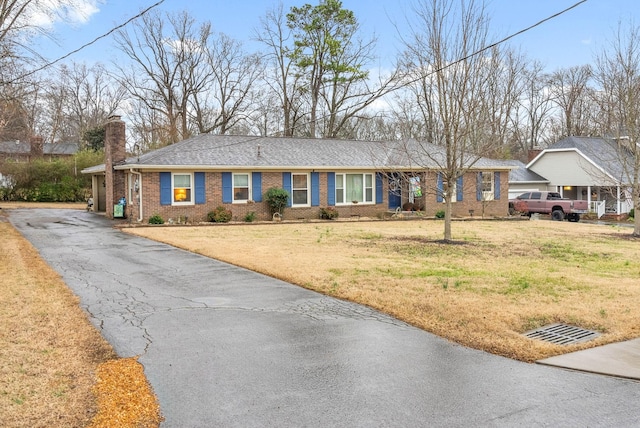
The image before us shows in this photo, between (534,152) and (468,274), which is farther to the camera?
(534,152)

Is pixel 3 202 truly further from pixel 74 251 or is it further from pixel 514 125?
pixel 514 125

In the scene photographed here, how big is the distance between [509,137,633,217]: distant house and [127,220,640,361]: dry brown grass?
58.3ft

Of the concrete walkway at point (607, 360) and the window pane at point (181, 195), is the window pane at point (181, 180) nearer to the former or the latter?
the window pane at point (181, 195)

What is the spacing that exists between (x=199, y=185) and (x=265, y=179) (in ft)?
10.5

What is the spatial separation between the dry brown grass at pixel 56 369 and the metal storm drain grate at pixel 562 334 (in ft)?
14.8

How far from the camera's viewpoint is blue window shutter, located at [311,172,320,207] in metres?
25.7

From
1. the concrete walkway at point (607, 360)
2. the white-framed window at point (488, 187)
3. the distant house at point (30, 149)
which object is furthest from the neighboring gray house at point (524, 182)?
the distant house at point (30, 149)

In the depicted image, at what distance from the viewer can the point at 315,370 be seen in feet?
16.7

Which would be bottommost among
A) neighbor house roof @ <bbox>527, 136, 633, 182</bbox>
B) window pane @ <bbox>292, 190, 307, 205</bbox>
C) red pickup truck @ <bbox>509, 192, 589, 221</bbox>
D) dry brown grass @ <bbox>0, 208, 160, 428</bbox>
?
dry brown grass @ <bbox>0, 208, 160, 428</bbox>

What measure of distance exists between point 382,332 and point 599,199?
119 ft

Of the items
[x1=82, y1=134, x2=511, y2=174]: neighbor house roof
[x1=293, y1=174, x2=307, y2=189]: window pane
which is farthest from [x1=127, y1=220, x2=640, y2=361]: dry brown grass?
[x1=293, y1=174, x2=307, y2=189]: window pane

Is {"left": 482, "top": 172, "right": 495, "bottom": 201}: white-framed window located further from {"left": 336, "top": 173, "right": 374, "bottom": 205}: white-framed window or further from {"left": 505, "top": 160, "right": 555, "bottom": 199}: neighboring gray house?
{"left": 505, "top": 160, "right": 555, "bottom": 199}: neighboring gray house

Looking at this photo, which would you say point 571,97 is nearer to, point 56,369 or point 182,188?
point 182,188

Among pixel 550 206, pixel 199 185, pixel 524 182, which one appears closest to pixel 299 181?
pixel 199 185
